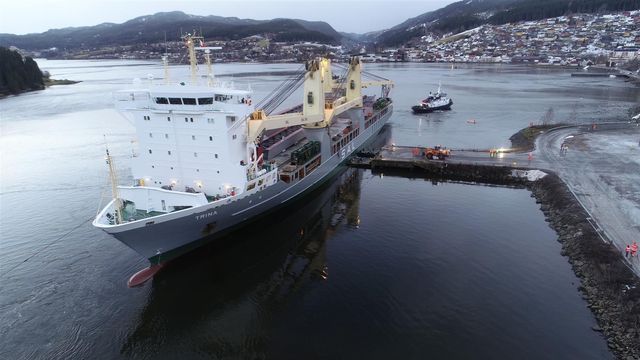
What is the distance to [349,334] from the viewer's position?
1559 cm

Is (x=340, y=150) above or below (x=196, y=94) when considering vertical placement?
below

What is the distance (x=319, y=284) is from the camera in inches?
762

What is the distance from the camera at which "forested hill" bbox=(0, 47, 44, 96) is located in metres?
92.3

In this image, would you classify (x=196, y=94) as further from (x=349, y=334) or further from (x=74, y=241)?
(x=349, y=334)

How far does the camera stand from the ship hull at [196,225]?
18.5 meters

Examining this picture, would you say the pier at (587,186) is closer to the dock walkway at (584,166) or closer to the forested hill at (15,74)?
the dock walkway at (584,166)

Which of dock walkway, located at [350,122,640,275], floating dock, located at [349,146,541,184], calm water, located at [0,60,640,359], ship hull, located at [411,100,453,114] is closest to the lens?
calm water, located at [0,60,640,359]

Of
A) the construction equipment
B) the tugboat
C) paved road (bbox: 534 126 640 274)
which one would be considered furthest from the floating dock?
the tugboat

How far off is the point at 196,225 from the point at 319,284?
7.16m

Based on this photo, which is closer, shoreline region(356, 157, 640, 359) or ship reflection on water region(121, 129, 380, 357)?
shoreline region(356, 157, 640, 359)

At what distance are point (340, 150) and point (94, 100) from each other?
230 ft

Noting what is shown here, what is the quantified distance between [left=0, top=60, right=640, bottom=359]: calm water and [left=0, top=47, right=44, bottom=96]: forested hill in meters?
78.0

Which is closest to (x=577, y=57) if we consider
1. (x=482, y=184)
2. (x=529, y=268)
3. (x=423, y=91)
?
(x=423, y=91)

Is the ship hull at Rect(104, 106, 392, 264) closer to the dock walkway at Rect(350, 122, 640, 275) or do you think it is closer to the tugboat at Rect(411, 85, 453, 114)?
the dock walkway at Rect(350, 122, 640, 275)
